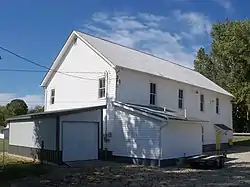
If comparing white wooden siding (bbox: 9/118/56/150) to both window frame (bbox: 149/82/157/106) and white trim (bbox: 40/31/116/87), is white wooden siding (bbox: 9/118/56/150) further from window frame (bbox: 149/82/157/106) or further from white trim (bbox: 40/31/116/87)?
window frame (bbox: 149/82/157/106)

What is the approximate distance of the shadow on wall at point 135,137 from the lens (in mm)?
20830

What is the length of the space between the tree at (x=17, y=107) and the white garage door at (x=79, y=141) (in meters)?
45.2

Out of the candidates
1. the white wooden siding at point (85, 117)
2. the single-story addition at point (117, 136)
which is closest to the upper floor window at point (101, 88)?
the single-story addition at point (117, 136)

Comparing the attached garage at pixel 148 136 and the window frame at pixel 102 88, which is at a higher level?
the window frame at pixel 102 88

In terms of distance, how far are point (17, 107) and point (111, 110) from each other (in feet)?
160

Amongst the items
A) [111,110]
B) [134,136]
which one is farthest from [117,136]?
[111,110]

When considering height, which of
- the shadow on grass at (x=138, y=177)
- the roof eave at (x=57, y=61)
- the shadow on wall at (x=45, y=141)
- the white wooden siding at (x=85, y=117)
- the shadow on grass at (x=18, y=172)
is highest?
the roof eave at (x=57, y=61)

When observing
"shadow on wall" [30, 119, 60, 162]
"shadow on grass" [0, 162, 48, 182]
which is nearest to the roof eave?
"shadow on wall" [30, 119, 60, 162]

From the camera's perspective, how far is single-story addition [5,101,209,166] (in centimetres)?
2089

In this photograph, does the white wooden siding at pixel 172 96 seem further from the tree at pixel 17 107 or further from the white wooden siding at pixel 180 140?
the tree at pixel 17 107

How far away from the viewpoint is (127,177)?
15867mm

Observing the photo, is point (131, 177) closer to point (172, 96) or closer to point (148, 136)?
point (148, 136)

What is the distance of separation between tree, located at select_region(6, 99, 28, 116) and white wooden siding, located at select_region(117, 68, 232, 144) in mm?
40441

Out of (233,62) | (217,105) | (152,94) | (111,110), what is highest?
(233,62)
